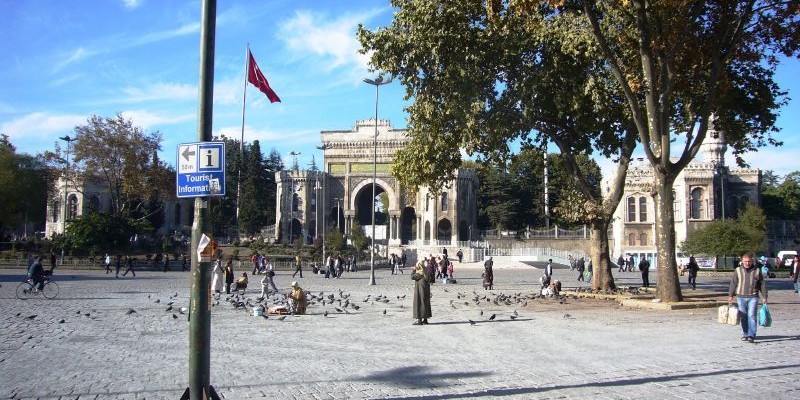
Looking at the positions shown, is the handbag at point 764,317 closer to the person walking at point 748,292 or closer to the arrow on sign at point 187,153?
the person walking at point 748,292

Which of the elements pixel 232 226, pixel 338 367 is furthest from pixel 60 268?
pixel 232 226

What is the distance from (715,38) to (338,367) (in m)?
13.9

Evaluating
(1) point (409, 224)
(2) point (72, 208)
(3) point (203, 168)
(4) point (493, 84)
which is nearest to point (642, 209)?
(1) point (409, 224)

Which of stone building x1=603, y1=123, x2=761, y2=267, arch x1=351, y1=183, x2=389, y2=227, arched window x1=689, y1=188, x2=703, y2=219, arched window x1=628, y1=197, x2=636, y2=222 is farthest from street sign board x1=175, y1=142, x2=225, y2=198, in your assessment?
arch x1=351, y1=183, x2=389, y2=227

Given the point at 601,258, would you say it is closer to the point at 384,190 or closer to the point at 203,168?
the point at 203,168

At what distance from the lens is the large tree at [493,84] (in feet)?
58.1

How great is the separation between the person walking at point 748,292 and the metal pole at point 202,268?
341 inches

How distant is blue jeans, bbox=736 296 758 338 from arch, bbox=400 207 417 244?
63.7 metres

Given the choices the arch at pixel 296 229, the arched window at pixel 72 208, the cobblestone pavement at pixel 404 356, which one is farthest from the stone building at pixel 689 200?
the arched window at pixel 72 208

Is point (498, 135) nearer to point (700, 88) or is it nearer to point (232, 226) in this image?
point (700, 88)

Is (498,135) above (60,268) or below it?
above

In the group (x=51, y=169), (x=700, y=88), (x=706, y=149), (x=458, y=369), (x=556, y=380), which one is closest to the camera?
(x=556, y=380)

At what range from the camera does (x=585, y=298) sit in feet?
61.6

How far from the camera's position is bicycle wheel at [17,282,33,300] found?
18516 millimetres
